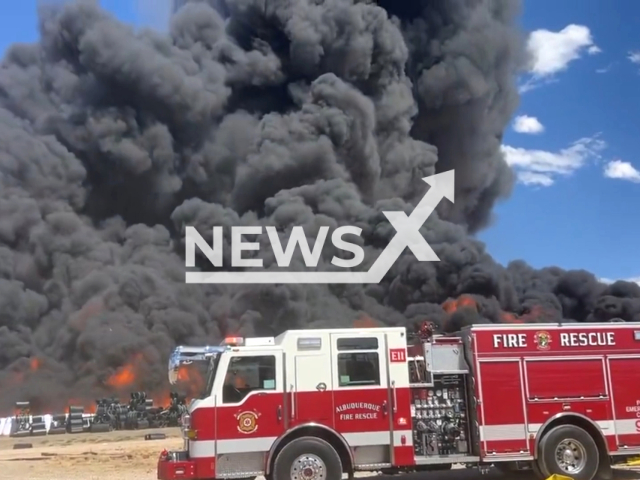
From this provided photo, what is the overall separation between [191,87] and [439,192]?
1845 centimetres

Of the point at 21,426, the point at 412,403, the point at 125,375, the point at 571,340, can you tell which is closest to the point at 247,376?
the point at 412,403

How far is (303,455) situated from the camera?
1002 cm

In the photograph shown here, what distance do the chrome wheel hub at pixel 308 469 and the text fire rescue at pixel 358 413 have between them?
72 cm

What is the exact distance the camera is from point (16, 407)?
97.1 feet

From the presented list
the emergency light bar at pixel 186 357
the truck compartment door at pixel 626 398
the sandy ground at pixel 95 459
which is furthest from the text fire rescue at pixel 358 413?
the truck compartment door at pixel 626 398

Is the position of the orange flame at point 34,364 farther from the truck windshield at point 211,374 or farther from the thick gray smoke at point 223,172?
the truck windshield at point 211,374

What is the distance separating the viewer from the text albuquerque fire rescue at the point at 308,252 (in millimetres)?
38406

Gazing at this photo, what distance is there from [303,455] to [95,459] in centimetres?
859

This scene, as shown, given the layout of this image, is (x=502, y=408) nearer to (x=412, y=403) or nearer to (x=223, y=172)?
(x=412, y=403)

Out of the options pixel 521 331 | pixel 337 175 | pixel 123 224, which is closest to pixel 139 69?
pixel 123 224

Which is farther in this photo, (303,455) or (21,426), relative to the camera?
(21,426)

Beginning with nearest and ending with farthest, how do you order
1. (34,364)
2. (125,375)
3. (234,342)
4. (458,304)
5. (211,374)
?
(211,374) < (234,342) < (125,375) < (34,364) < (458,304)

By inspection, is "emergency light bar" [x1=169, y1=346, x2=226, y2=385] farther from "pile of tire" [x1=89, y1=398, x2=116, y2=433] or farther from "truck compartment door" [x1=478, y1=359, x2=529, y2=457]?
"pile of tire" [x1=89, y1=398, x2=116, y2=433]

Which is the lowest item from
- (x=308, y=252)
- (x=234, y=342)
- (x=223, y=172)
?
(x=234, y=342)
